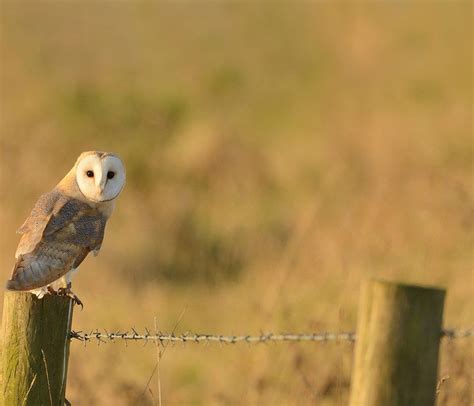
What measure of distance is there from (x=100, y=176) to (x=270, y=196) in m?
10.5

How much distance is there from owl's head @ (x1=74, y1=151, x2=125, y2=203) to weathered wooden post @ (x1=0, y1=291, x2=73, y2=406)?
2.39ft

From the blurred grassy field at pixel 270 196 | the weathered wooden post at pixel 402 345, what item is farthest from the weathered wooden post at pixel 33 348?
A: the blurred grassy field at pixel 270 196

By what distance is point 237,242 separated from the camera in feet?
38.8

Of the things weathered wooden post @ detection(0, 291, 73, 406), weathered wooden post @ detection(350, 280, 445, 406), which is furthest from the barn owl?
weathered wooden post @ detection(350, 280, 445, 406)

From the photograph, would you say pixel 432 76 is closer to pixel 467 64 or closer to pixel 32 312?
pixel 467 64

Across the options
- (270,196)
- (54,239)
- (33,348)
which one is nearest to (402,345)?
(33,348)

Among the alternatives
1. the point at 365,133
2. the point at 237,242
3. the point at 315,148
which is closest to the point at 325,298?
the point at 237,242

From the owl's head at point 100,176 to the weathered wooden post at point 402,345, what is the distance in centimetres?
128

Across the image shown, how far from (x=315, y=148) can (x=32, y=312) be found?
47.9 ft

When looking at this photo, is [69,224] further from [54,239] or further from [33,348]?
[33,348]

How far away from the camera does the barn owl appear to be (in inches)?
162

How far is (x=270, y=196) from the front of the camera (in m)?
14.8

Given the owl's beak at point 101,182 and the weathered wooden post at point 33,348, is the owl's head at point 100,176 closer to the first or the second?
the owl's beak at point 101,182

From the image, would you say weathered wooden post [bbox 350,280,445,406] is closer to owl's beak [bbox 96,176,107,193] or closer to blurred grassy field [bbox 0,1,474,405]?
owl's beak [bbox 96,176,107,193]
